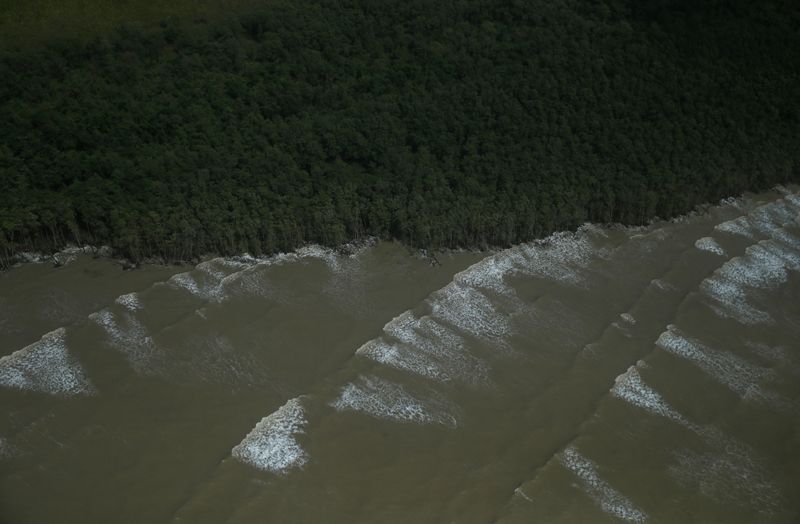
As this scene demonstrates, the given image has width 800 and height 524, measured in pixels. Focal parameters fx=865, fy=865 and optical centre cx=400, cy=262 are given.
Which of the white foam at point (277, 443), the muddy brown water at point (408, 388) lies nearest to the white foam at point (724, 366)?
the muddy brown water at point (408, 388)

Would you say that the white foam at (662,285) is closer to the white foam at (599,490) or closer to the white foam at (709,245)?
the white foam at (709,245)

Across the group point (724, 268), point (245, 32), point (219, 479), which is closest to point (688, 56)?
point (724, 268)

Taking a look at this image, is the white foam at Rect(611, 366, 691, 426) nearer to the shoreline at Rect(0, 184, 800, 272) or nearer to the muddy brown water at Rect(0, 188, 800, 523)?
the muddy brown water at Rect(0, 188, 800, 523)

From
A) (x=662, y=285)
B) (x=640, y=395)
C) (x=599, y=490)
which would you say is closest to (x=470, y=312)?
(x=640, y=395)

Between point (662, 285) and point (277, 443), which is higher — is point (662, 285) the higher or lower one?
the higher one

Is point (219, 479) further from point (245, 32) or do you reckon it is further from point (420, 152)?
point (245, 32)

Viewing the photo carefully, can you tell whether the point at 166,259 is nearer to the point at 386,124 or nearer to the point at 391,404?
the point at 391,404
